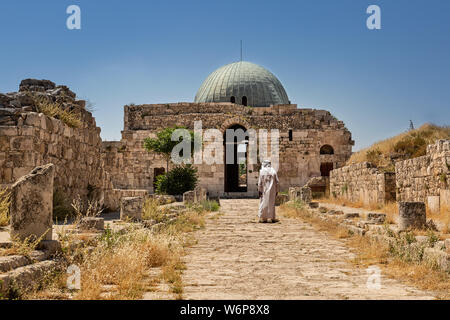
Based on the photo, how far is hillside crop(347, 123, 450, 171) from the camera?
1420 cm

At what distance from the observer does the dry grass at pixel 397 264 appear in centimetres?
444

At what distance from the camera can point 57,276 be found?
13.4 feet

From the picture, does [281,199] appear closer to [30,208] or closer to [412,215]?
[412,215]

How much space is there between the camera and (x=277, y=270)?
216 inches

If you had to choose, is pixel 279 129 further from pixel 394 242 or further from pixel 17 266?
pixel 17 266

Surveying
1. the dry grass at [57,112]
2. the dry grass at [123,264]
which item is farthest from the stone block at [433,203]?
the dry grass at [57,112]

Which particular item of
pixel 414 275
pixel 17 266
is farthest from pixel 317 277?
pixel 17 266

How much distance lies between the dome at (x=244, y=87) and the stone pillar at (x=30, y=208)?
2744 centimetres

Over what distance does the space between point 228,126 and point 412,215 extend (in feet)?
65.5

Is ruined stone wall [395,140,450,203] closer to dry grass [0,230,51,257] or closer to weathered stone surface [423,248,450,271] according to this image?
weathered stone surface [423,248,450,271]

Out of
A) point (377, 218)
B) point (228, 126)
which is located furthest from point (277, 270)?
point (228, 126)

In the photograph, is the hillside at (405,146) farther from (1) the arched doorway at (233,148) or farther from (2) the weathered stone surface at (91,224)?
(1) the arched doorway at (233,148)

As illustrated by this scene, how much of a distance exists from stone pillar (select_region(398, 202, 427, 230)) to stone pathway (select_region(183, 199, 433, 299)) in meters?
1.00

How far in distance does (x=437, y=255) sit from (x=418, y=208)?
179cm
